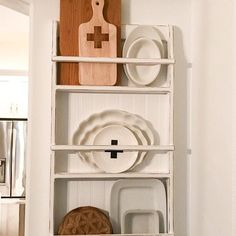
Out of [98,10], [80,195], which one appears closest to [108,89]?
[98,10]

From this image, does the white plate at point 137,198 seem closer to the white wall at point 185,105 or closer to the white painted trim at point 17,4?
the white wall at point 185,105

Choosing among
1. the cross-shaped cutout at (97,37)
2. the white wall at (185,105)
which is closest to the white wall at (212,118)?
the white wall at (185,105)

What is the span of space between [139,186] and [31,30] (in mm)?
732

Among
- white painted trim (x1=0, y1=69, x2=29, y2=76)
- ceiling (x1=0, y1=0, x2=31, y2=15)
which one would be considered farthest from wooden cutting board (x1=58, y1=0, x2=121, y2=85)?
white painted trim (x1=0, y1=69, x2=29, y2=76)

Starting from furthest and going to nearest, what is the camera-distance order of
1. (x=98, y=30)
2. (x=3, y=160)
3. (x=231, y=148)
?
(x=3, y=160) < (x=98, y=30) < (x=231, y=148)

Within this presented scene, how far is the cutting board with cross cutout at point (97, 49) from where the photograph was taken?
160cm

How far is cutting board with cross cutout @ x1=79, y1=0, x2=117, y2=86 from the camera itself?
1.60 meters

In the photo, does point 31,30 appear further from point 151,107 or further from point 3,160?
point 3,160

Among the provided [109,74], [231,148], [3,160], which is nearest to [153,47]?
[109,74]

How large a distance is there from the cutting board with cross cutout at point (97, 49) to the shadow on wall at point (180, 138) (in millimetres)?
262

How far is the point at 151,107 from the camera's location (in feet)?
5.49

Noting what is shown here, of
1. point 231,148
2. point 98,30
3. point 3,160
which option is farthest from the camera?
point 3,160

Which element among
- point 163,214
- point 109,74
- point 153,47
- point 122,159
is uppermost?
point 153,47

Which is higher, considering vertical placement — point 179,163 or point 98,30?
point 98,30
